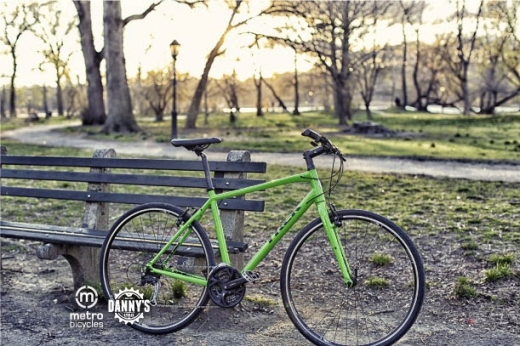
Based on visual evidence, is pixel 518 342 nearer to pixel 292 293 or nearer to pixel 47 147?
pixel 292 293

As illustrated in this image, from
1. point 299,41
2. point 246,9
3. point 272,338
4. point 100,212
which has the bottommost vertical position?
point 272,338

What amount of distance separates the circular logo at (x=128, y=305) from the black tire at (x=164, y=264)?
0.03 metres

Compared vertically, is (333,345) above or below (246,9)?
below

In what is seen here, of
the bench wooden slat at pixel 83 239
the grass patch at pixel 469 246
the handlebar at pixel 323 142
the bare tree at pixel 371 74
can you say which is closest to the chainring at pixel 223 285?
the bench wooden slat at pixel 83 239

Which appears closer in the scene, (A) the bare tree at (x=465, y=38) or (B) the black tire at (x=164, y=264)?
(B) the black tire at (x=164, y=264)

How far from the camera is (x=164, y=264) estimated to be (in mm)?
3783

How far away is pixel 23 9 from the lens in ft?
115

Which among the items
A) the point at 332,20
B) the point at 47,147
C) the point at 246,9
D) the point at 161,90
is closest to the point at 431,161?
the point at 332,20

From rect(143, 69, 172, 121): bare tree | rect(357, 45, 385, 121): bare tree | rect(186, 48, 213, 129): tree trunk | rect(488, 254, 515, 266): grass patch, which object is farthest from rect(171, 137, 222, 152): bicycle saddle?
rect(143, 69, 172, 121): bare tree

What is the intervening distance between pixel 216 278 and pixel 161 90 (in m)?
34.8

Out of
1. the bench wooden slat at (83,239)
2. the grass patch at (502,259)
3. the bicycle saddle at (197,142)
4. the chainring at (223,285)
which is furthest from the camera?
the grass patch at (502,259)

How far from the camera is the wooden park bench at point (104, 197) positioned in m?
4.02

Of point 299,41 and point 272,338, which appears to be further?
point 299,41

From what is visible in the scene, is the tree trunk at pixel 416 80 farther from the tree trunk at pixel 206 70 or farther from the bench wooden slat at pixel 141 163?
the bench wooden slat at pixel 141 163
